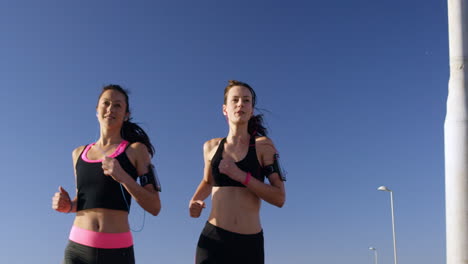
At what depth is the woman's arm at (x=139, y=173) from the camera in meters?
4.75

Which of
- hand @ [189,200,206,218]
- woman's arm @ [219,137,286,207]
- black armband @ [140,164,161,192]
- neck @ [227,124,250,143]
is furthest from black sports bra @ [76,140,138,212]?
neck @ [227,124,250,143]

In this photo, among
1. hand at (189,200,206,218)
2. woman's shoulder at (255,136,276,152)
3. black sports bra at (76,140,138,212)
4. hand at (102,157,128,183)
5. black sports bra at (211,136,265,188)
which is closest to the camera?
hand at (102,157,128,183)

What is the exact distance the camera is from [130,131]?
5.58 meters

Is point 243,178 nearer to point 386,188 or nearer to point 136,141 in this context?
point 136,141

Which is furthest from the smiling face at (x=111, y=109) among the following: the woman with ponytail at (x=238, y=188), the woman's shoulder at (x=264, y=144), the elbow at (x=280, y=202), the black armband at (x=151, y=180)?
the elbow at (x=280, y=202)

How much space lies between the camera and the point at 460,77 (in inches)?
188

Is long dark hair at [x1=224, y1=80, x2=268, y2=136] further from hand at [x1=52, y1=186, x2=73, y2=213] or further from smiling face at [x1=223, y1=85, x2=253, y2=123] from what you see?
hand at [x1=52, y1=186, x2=73, y2=213]

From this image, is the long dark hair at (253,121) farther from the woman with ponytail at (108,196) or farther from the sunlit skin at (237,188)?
the woman with ponytail at (108,196)

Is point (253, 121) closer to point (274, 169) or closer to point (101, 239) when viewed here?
point (274, 169)

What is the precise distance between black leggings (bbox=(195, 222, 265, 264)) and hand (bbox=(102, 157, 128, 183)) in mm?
1126

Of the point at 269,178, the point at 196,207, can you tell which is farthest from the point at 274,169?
the point at 196,207

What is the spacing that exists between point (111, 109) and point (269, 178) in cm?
178

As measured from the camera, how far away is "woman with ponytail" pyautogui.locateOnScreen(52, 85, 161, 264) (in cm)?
487

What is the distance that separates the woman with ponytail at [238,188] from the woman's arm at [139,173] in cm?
42
